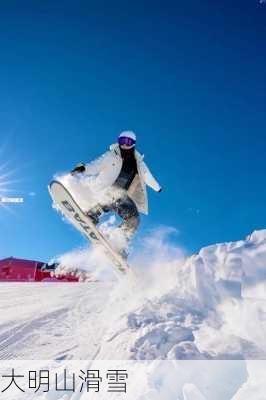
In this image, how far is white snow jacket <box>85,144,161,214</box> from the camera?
10828mm

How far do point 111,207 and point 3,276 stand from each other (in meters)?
21.0

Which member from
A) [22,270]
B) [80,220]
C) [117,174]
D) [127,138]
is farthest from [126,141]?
[22,270]

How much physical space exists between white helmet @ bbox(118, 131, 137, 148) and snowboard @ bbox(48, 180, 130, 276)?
188 centimetres

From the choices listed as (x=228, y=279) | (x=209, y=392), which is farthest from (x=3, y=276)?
(x=209, y=392)

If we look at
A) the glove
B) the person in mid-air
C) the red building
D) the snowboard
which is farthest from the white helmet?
the red building

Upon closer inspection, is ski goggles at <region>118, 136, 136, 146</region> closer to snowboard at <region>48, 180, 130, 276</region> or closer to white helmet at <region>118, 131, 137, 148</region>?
white helmet at <region>118, 131, 137, 148</region>

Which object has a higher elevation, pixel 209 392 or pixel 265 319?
pixel 265 319

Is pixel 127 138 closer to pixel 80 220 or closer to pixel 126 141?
pixel 126 141

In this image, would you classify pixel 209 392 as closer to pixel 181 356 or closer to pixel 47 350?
pixel 181 356

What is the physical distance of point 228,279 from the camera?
22.7 ft

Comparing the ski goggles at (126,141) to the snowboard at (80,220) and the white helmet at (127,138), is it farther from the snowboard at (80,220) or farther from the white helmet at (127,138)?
the snowboard at (80,220)

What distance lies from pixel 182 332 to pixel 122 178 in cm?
589

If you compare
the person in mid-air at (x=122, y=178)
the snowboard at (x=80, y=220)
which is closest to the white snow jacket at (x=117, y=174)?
the person in mid-air at (x=122, y=178)

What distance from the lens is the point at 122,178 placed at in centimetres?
1103
